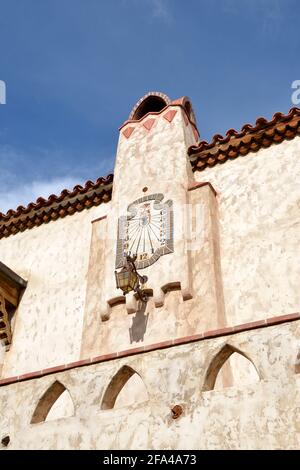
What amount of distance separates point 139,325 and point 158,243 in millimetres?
1408

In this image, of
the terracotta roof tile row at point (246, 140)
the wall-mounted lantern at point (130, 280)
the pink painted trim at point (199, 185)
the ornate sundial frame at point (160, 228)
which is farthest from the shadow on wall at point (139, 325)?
the terracotta roof tile row at point (246, 140)

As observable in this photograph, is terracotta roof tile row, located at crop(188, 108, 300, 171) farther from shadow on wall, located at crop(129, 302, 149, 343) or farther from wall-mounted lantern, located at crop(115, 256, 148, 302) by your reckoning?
shadow on wall, located at crop(129, 302, 149, 343)

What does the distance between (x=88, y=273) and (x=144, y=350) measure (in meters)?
4.88

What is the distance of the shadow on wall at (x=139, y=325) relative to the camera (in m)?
8.75

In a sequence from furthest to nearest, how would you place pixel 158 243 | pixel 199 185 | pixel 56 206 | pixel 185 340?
pixel 56 206
pixel 199 185
pixel 158 243
pixel 185 340

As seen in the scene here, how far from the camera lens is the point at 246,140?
1002 centimetres

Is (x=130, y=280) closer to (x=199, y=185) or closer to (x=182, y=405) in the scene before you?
(x=199, y=185)

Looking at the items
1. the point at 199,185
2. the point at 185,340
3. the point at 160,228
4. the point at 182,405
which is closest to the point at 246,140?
the point at 199,185

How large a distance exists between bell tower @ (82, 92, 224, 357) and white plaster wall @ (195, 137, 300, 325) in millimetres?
248

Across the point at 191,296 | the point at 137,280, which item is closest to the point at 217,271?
the point at 191,296

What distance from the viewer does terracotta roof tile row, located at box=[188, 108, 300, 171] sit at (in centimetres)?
976

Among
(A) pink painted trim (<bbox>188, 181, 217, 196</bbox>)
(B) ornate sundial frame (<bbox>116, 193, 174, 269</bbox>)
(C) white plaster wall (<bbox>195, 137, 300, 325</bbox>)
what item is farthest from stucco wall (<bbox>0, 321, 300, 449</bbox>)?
(A) pink painted trim (<bbox>188, 181, 217, 196</bbox>)

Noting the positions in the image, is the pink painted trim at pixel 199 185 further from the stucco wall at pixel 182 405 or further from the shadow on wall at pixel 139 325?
the stucco wall at pixel 182 405

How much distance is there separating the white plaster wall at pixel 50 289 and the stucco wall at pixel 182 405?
3.85 metres
